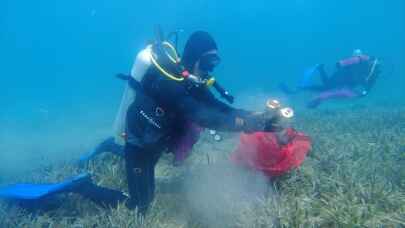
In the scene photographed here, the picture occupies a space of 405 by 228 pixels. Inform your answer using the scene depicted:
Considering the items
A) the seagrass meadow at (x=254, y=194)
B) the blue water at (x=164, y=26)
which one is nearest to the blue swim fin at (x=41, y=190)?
the seagrass meadow at (x=254, y=194)

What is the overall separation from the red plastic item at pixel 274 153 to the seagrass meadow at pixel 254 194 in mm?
213

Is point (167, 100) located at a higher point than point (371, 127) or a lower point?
lower

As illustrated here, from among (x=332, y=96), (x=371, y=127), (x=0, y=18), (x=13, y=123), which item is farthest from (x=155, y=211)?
(x=0, y=18)

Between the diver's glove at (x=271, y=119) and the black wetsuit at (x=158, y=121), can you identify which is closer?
the diver's glove at (x=271, y=119)

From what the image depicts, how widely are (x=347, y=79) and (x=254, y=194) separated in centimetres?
945

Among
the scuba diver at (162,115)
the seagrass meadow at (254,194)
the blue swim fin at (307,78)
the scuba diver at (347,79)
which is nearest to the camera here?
the seagrass meadow at (254,194)

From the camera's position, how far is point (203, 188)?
21.1ft

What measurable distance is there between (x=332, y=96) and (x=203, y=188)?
8.64 meters

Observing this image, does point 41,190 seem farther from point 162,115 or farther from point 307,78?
point 307,78

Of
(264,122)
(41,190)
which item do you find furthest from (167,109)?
(41,190)

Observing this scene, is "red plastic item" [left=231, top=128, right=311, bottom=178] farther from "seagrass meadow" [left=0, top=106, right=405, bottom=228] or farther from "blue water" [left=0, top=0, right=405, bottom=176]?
"blue water" [left=0, top=0, right=405, bottom=176]

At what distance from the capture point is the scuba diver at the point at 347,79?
1280cm

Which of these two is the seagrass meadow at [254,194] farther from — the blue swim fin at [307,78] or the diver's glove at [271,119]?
the blue swim fin at [307,78]

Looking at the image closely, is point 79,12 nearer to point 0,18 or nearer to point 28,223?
point 0,18
